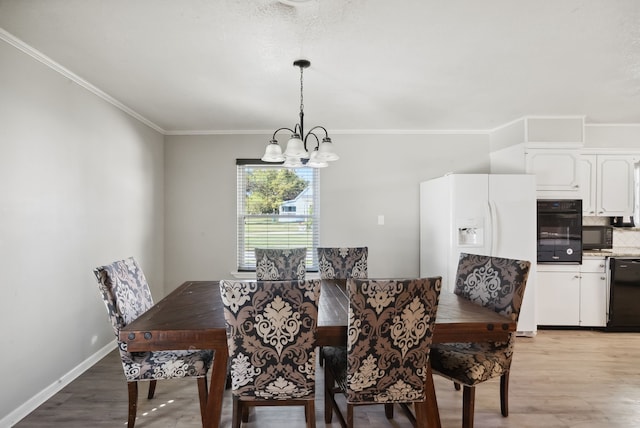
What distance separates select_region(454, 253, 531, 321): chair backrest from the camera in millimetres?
2004

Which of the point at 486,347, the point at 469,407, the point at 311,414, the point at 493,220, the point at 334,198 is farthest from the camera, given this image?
the point at 334,198

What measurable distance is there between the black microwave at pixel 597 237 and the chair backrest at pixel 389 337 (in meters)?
3.40

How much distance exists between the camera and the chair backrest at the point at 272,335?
1502 mm

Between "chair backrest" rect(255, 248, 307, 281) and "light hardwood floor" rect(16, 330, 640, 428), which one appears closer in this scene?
"light hardwood floor" rect(16, 330, 640, 428)

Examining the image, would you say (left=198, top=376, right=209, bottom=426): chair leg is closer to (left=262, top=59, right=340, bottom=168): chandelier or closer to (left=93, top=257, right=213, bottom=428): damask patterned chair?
(left=93, top=257, right=213, bottom=428): damask patterned chair

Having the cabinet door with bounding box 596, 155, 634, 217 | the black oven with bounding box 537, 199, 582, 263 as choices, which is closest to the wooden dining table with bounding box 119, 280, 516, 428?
the black oven with bounding box 537, 199, 582, 263

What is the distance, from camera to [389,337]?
1.58 m

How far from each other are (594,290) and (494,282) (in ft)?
7.86

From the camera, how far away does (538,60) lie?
2311 millimetres

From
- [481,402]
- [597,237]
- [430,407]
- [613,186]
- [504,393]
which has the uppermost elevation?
[613,186]

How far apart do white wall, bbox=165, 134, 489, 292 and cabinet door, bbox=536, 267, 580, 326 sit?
1336 mm

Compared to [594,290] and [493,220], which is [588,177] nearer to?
[594,290]

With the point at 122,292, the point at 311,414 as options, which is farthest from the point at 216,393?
the point at 122,292

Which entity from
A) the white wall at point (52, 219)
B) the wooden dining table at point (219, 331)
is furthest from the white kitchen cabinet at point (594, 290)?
the white wall at point (52, 219)
